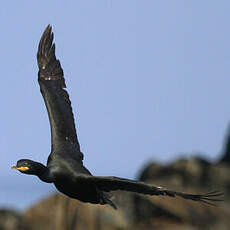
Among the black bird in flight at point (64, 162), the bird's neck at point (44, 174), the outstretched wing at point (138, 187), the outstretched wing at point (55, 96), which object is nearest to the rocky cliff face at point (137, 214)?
the outstretched wing at point (55, 96)

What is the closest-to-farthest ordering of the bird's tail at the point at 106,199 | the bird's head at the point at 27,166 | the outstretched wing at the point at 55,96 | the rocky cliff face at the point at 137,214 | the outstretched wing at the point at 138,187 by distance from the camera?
the outstretched wing at the point at 138,187
the bird's head at the point at 27,166
the bird's tail at the point at 106,199
the outstretched wing at the point at 55,96
the rocky cliff face at the point at 137,214

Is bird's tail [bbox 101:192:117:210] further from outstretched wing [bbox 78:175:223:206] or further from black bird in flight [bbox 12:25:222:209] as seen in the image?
outstretched wing [bbox 78:175:223:206]

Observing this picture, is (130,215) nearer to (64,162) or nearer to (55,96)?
(55,96)

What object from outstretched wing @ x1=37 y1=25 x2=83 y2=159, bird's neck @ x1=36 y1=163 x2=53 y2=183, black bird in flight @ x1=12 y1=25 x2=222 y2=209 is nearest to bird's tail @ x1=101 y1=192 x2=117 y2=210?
black bird in flight @ x1=12 y1=25 x2=222 y2=209

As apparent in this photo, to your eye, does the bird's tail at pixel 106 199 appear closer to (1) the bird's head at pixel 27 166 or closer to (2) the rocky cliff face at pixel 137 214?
(1) the bird's head at pixel 27 166

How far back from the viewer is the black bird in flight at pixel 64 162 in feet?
49.0

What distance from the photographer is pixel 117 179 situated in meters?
14.9

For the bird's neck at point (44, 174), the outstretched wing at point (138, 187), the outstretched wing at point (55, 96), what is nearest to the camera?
the outstretched wing at point (138, 187)

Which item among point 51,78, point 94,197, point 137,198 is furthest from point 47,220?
point 94,197

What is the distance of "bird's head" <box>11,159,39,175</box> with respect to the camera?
48.7 feet

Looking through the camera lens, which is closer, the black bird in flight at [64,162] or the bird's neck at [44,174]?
the black bird in flight at [64,162]

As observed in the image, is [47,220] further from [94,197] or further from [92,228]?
[94,197]

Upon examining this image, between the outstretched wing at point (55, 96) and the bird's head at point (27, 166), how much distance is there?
5.12 ft

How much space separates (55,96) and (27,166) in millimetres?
3082
